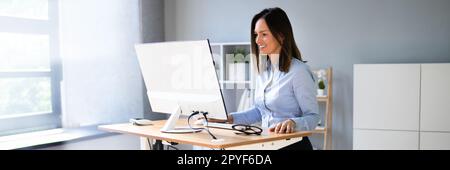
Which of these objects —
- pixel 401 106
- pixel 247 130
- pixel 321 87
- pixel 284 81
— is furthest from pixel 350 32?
pixel 247 130

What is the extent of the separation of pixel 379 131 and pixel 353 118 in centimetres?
26

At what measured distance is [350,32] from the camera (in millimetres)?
3797

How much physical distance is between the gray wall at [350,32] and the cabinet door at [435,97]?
11.0 inches

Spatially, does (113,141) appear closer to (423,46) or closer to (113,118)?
(113,118)

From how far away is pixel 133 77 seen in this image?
4.36 meters

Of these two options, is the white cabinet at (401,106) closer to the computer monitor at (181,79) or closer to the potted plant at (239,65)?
the potted plant at (239,65)

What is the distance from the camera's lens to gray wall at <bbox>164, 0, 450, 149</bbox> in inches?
138

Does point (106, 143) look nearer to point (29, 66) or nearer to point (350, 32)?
point (29, 66)

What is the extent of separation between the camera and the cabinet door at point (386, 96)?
10.9ft

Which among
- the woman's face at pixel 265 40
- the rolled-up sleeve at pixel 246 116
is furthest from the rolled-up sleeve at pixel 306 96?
the rolled-up sleeve at pixel 246 116

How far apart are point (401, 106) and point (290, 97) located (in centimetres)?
170

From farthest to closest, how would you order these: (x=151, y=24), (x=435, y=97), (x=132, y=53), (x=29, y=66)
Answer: (x=151, y=24), (x=132, y=53), (x=29, y=66), (x=435, y=97)

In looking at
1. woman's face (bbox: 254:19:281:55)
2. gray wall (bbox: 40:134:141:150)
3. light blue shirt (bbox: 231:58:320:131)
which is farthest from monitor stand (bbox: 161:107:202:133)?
gray wall (bbox: 40:134:141:150)

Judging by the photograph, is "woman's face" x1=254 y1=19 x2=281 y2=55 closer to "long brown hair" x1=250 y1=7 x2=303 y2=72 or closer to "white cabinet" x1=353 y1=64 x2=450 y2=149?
"long brown hair" x1=250 y1=7 x2=303 y2=72
